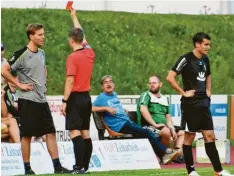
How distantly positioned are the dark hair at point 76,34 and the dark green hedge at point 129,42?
1146 centimetres

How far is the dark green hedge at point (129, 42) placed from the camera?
85.7 ft

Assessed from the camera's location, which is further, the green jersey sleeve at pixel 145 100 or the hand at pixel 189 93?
the green jersey sleeve at pixel 145 100

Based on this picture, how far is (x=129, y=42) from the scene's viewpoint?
92.9ft

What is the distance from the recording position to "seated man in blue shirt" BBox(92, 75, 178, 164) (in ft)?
56.5

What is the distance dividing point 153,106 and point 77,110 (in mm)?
4481

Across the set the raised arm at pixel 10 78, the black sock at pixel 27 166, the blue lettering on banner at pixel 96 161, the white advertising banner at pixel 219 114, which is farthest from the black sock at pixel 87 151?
the white advertising banner at pixel 219 114

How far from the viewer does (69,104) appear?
1351 centimetres

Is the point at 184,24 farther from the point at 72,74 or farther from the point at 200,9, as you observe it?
the point at 72,74

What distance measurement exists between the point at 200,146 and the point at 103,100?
2.07 meters

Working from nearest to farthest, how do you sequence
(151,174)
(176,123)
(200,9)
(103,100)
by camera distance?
(151,174), (103,100), (176,123), (200,9)

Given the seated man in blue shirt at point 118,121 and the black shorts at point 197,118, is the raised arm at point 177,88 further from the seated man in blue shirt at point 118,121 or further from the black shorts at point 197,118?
the seated man in blue shirt at point 118,121

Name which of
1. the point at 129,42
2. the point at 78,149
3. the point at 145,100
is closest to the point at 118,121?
the point at 145,100

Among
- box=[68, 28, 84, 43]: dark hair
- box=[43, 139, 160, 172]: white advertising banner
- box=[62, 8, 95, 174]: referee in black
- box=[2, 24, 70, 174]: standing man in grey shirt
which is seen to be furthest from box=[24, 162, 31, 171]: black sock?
box=[68, 28, 84, 43]: dark hair

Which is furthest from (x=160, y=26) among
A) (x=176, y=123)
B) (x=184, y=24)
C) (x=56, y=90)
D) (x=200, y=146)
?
(x=200, y=146)
